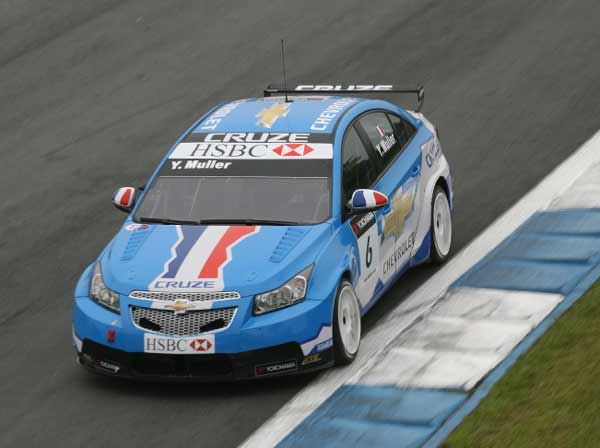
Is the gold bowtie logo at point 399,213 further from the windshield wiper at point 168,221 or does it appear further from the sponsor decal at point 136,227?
the sponsor decal at point 136,227

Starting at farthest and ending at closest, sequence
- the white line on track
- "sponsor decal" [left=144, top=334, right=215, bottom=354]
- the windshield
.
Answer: the windshield → "sponsor decal" [left=144, top=334, right=215, bottom=354] → the white line on track

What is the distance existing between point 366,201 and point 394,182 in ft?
3.50

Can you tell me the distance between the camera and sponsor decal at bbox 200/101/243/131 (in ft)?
37.2

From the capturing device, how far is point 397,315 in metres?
11.0

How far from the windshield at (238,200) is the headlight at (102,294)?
0.77m

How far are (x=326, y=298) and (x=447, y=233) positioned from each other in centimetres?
300

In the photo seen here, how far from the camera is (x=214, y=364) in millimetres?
9516

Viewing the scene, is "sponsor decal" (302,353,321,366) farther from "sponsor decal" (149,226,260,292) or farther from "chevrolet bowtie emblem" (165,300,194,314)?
"chevrolet bowtie emblem" (165,300,194,314)

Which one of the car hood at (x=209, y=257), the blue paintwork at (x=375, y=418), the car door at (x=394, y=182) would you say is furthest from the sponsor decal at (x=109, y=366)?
the car door at (x=394, y=182)

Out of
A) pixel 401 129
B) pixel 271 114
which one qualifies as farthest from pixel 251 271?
pixel 401 129

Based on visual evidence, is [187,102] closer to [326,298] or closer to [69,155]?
[69,155]

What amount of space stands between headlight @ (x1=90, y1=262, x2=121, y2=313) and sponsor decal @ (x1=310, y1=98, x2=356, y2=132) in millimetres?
2166

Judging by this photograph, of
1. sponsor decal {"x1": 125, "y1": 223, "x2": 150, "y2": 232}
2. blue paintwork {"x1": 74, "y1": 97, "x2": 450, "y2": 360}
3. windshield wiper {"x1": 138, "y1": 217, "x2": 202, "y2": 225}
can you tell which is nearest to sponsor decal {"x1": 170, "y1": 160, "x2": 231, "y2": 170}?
blue paintwork {"x1": 74, "y1": 97, "x2": 450, "y2": 360}

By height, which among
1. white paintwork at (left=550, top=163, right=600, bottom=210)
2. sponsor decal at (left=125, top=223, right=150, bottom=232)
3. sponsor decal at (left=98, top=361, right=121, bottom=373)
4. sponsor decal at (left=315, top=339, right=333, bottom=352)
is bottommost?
white paintwork at (left=550, top=163, right=600, bottom=210)
